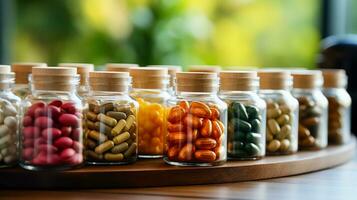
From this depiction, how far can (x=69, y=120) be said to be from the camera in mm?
1089

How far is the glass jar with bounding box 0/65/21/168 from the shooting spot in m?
1.10

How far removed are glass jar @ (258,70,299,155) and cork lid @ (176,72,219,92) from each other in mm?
193

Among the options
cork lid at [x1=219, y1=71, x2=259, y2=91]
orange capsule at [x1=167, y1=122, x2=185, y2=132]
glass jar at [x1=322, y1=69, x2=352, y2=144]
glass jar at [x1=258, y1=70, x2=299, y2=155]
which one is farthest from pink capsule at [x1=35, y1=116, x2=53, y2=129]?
glass jar at [x1=322, y1=69, x2=352, y2=144]

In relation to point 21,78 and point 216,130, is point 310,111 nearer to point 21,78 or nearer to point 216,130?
point 216,130

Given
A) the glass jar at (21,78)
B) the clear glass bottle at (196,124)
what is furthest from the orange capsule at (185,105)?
the glass jar at (21,78)

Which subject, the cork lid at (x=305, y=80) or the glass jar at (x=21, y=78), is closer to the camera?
the glass jar at (x=21, y=78)

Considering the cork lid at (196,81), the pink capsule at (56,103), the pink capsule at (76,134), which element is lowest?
the pink capsule at (76,134)

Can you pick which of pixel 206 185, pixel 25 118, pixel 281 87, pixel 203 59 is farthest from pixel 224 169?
pixel 203 59

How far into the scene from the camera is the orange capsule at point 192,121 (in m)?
1.15

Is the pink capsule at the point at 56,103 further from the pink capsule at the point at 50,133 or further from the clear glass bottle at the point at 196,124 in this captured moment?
the clear glass bottle at the point at 196,124

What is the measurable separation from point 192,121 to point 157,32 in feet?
6.80

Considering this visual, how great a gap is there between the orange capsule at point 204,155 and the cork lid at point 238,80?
5.5 inches

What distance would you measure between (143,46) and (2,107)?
2110mm

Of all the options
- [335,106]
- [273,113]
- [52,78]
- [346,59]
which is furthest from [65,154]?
[346,59]
